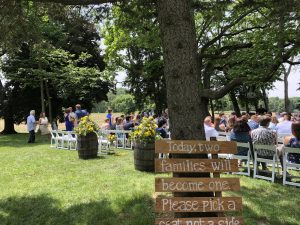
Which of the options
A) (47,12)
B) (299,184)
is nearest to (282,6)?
(299,184)

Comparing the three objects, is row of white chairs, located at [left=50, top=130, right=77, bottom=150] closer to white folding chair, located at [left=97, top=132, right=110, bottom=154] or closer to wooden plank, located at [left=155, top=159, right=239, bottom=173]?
white folding chair, located at [left=97, top=132, right=110, bottom=154]

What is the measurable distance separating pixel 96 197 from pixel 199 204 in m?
3.15

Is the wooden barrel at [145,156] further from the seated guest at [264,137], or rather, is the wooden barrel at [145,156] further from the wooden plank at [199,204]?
the wooden plank at [199,204]

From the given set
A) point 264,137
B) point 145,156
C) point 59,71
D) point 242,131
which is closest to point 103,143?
point 145,156

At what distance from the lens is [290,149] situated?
8367mm

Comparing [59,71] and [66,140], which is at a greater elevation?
[59,71]

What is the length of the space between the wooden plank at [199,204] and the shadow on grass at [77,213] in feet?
4.37

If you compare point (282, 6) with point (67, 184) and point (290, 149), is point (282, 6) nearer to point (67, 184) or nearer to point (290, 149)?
point (290, 149)

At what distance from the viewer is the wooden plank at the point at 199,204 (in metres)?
4.75

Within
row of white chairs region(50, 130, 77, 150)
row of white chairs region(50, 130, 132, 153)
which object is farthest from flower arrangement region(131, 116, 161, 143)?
row of white chairs region(50, 130, 77, 150)

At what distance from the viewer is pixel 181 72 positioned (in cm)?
512

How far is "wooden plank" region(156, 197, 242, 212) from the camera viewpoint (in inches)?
187

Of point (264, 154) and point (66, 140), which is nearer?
point (264, 154)

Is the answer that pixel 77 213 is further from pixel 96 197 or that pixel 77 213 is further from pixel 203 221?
pixel 203 221
